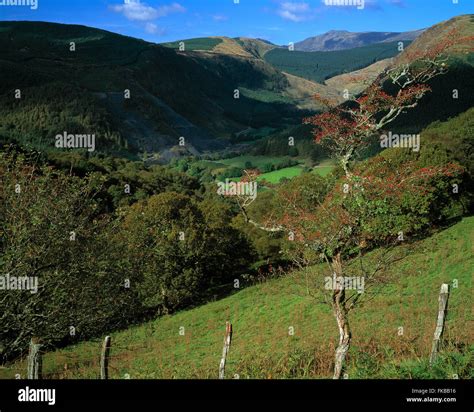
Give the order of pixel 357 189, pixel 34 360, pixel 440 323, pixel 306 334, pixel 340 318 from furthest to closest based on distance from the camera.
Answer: pixel 306 334 → pixel 340 318 → pixel 440 323 → pixel 34 360 → pixel 357 189

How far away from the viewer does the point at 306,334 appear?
1155 inches

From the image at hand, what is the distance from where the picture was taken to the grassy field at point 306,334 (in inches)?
580

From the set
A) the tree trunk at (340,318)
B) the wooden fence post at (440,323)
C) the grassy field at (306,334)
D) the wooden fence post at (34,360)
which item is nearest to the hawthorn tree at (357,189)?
the tree trunk at (340,318)

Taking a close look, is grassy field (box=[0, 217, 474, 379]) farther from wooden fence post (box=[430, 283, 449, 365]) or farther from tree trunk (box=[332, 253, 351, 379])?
tree trunk (box=[332, 253, 351, 379])

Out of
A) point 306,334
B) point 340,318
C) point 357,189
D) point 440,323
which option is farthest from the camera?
point 306,334

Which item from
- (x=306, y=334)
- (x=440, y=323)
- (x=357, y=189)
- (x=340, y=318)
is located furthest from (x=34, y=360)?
(x=306, y=334)

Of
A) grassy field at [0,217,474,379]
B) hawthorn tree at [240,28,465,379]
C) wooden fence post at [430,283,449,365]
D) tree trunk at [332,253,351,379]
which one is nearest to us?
hawthorn tree at [240,28,465,379]

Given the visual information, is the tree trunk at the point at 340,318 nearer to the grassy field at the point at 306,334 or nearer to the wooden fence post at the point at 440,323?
the grassy field at the point at 306,334

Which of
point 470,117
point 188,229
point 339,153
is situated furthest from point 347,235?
point 470,117

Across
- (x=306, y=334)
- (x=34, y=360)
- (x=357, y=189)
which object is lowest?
(x=306, y=334)

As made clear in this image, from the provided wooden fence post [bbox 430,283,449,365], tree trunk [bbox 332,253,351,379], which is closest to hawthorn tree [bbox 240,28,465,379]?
tree trunk [bbox 332,253,351,379]

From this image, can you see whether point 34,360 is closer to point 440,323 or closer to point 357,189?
point 357,189

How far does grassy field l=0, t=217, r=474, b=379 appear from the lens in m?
14.7
